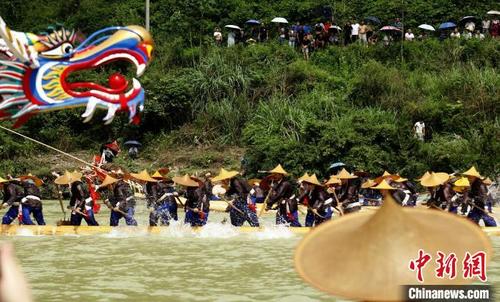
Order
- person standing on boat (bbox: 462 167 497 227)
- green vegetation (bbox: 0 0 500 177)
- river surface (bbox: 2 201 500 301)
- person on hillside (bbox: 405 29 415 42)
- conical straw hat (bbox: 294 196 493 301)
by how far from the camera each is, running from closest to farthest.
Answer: conical straw hat (bbox: 294 196 493 301) < river surface (bbox: 2 201 500 301) < person standing on boat (bbox: 462 167 497 227) < green vegetation (bbox: 0 0 500 177) < person on hillside (bbox: 405 29 415 42)

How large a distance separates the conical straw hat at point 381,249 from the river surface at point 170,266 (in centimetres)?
620

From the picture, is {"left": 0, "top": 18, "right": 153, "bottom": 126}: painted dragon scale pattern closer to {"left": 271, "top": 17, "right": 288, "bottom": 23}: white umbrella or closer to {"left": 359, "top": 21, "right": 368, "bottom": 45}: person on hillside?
{"left": 271, "top": 17, "right": 288, "bottom": 23}: white umbrella

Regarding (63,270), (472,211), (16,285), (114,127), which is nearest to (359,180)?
(472,211)

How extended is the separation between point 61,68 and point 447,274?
194 cm

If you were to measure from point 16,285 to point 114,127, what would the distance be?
88.1 feet

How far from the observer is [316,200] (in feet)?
49.9

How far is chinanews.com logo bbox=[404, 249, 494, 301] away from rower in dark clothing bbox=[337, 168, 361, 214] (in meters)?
10.2

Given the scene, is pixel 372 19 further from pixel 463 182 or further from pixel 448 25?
pixel 463 182

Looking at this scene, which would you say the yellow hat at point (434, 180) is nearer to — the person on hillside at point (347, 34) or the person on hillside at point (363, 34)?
the person on hillside at point (363, 34)

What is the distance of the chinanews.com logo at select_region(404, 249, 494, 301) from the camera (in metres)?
2.95

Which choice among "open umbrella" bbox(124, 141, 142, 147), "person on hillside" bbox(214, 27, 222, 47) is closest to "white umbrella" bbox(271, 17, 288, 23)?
"person on hillside" bbox(214, 27, 222, 47)

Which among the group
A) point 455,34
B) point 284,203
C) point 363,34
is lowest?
point 284,203

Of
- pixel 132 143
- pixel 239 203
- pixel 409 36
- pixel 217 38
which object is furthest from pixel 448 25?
pixel 239 203

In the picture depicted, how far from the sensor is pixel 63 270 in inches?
432
